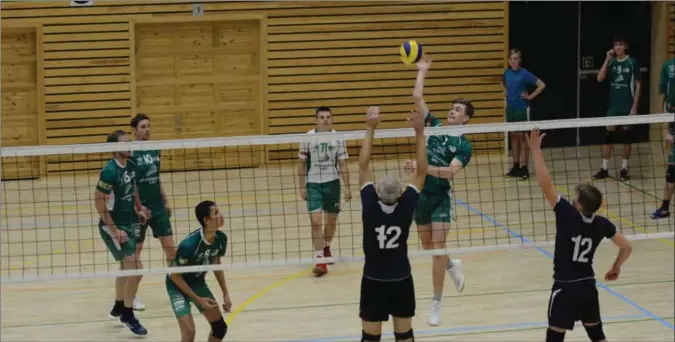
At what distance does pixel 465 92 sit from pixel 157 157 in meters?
9.39

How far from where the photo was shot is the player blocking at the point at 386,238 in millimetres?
8883

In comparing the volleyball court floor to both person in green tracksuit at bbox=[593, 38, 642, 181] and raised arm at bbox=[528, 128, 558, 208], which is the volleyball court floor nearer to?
person in green tracksuit at bbox=[593, 38, 642, 181]

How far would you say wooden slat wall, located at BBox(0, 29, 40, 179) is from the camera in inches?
749

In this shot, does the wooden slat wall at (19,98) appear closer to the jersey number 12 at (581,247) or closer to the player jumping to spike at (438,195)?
the player jumping to spike at (438,195)

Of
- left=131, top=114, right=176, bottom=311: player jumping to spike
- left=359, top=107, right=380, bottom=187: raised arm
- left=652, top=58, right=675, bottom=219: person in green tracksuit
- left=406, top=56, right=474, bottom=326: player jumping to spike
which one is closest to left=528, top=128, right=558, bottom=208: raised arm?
left=359, top=107, right=380, bottom=187: raised arm

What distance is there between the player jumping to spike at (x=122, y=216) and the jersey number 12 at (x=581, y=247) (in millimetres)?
4569

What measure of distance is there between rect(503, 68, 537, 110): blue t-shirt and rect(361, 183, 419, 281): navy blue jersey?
1001 cm

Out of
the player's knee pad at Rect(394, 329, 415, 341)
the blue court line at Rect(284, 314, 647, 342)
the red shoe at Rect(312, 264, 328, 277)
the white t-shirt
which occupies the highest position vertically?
the white t-shirt

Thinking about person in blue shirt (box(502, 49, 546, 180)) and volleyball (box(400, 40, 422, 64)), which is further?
person in blue shirt (box(502, 49, 546, 180))

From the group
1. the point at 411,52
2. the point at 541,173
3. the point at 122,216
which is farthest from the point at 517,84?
the point at 541,173

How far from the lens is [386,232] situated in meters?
8.93

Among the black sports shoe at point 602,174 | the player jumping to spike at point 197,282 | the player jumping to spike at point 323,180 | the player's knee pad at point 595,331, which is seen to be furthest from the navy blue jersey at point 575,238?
the black sports shoe at point 602,174

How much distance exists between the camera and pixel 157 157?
11992mm

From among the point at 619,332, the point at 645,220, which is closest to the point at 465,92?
the point at 645,220
